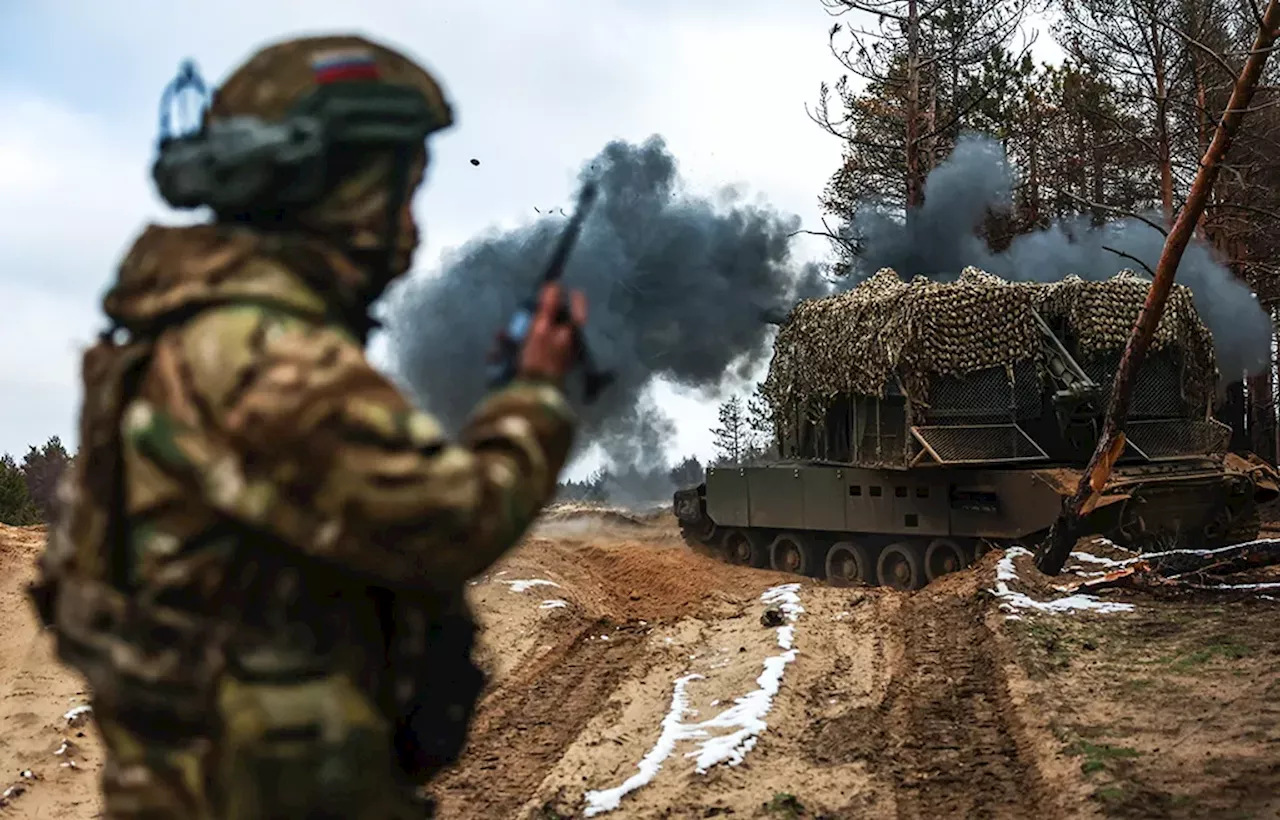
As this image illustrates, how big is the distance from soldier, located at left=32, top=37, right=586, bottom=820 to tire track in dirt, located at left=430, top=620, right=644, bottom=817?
477 centimetres

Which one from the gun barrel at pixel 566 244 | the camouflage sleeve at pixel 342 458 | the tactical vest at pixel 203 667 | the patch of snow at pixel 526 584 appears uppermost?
the gun barrel at pixel 566 244

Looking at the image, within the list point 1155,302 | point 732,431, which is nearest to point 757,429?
point 732,431

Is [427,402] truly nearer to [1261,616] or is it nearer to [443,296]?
[443,296]

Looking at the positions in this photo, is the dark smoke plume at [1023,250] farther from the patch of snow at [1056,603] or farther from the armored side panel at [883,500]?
the patch of snow at [1056,603]

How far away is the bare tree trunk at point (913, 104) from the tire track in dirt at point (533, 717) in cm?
1296

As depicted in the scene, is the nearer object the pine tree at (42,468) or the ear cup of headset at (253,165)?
the ear cup of headset at (253,165)

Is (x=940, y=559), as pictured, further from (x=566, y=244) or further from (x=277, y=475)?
(x=277, y=475)

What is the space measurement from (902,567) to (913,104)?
33.1 feet

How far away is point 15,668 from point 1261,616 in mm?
9048

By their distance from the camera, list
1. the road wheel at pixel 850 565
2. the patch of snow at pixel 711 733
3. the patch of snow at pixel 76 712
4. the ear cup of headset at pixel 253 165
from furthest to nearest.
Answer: the road wheel at pixel 850 565 → the patch of snow at pixel 76 712 → the patch of snow at pixel 711 733 → the ear cup of headset at pixel 253 165

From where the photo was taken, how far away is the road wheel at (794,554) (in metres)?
16.1

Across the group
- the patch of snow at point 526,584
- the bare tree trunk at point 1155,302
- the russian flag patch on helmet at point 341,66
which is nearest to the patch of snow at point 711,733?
the bare tree trunk at point 1155,302

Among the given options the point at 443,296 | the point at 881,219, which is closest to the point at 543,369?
the point at 443,296

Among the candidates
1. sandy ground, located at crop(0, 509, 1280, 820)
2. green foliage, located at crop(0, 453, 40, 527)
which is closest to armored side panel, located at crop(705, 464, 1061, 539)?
sandy ground, located at crop(0, 509, 1280, 820)
